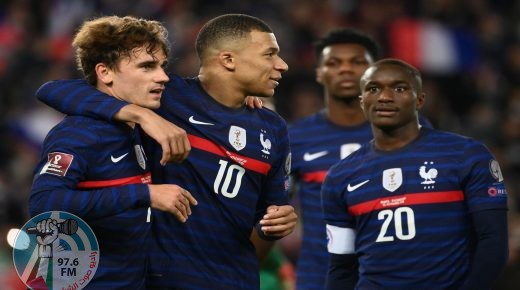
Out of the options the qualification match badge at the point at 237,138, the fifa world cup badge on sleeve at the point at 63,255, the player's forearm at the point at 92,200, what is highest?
the qualification match badge at the point at 237,138

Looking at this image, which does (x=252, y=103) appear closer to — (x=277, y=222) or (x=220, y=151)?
(x=220, y=151)

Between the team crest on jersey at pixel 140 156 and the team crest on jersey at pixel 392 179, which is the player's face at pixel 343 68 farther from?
the team crest on jersey at pixel 140 156

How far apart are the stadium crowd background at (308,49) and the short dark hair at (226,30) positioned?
599 centimetres

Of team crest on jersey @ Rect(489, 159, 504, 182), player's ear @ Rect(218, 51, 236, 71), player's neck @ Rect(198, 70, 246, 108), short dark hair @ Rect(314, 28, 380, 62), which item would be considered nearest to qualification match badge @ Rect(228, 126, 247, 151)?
player's neck @ Rect(198, 70, 246, 108)

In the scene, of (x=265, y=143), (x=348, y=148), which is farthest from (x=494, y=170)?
(x=348, y=148)

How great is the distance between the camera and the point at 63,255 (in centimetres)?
487

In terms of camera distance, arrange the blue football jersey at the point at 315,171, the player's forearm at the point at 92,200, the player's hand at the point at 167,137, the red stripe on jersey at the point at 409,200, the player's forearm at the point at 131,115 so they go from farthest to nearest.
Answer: the blue football jersey at the point at 315,171, the red stripe on jersey at the point at 409,200, the player's forearm at the point at 131,115, the player's hand at the point at 167,137, the player's forearm at the point at 92,200

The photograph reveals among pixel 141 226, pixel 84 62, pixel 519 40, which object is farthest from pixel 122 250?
pixel 519 40

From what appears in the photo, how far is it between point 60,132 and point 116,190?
349 millimetres

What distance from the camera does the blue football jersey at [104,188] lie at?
4.62 m

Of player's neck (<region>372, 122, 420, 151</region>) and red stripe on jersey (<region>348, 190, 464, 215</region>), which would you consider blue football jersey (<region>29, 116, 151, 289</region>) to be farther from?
player's neck (<region>372, 122, 420, 151</region>)

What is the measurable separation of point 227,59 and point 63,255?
4.20 feet

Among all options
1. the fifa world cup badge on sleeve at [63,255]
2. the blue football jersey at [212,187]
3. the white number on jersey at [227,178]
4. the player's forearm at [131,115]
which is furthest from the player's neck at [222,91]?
the fifa world cup badge on sleeve at [63,255]

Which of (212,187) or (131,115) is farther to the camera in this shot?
(212,187)
